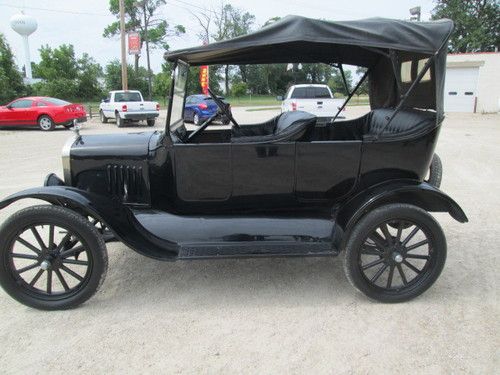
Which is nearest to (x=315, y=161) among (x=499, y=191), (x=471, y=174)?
(x=499, y=191)

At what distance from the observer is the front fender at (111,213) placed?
2.99m

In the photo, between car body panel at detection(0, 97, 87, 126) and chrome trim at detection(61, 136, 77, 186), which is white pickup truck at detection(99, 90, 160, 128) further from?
chrome trim at detection(61, 136, 77, 186)

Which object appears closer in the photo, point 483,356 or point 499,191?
point 483,356

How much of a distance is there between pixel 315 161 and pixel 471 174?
514 cm

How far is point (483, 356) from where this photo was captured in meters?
Result: 2.50

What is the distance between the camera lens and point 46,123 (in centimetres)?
1535

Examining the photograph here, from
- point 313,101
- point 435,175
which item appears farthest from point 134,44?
point 435,175

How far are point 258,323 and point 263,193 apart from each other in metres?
1.03

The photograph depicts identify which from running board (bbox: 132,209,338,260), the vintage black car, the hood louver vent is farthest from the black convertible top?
running board (bbox: 132,209,338,260)

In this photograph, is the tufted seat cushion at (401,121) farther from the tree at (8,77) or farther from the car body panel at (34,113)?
the tree at (8,77)

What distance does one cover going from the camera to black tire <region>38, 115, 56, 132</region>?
15.3 m

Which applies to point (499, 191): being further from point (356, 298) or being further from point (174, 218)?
point (174, 218)

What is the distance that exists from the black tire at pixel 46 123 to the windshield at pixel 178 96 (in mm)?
13324

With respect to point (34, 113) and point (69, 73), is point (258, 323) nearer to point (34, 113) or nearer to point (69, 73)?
point (34, 113)
